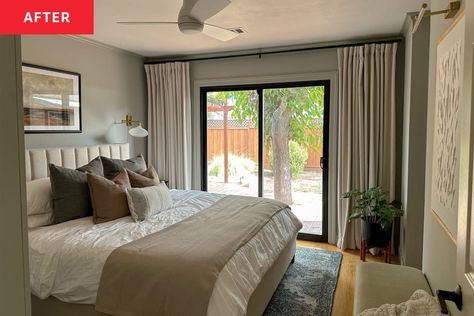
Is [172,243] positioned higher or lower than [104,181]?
lower

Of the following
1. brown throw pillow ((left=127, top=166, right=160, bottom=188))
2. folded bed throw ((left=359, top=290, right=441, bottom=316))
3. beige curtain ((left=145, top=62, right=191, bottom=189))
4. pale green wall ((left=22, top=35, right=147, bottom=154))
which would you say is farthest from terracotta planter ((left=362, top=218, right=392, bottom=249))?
pale green wall ((left=22, top=35, right=147, bottom=154))

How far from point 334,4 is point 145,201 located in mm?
2341

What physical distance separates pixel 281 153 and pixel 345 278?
183cm

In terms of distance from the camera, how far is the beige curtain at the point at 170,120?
15.3 ft

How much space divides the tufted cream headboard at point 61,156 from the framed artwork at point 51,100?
0.27 m

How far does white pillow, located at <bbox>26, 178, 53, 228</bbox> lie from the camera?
263cm

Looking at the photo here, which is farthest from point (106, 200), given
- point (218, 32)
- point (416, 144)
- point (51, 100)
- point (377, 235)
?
point (416, 144)

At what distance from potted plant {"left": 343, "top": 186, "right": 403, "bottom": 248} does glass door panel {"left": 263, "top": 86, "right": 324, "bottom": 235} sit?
78 centimetres

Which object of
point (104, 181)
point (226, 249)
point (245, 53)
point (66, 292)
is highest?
point (245, 53)

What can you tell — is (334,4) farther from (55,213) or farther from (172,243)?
(55,213)

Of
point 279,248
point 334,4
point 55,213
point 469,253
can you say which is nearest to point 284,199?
point 279,248

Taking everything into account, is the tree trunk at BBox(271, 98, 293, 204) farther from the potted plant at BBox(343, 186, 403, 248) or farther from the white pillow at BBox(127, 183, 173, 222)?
the white pillow at BBox(127, 183, 173, 222)

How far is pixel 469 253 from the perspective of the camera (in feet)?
3.02

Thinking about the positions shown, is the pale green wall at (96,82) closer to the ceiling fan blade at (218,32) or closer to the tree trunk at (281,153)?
the ceiling fan blade at (218,32)
